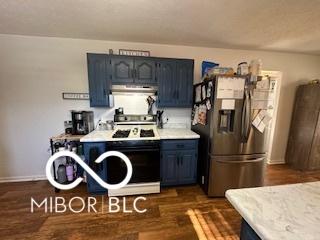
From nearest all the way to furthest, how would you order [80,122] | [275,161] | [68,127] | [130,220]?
[130,220], [80,122], [68,127], [275,161]

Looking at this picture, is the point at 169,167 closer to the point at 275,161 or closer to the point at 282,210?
the point at 282,210

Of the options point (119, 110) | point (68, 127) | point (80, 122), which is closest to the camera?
point (80, 122)

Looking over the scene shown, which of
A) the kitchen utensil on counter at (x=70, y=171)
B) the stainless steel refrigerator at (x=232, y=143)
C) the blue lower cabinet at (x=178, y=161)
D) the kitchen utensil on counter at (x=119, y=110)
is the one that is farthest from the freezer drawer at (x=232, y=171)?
the kitchen utensil on counter at (x=70, y=171)

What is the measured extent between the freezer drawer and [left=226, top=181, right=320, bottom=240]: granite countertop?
4.07ft

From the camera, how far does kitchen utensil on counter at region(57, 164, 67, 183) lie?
2.47 meters

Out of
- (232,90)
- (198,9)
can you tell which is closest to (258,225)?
(232,90)

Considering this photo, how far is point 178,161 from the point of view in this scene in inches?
96.1

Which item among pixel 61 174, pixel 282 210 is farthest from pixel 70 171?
pixel 282 210

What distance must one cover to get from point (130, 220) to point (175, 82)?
2075 mm

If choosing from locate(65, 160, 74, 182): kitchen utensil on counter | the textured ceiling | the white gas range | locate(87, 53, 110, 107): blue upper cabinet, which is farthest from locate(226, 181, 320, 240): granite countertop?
locate(65, 160, 74, 182): kitchen utensil on counter

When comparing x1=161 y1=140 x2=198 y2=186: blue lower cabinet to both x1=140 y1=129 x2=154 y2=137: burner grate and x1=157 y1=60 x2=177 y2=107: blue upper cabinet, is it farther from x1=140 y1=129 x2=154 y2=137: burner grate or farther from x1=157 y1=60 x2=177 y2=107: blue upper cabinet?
x1=157 y1=60 x2=177 y2=107: blue upper cabinet

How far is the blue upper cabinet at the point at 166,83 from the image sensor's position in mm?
2553

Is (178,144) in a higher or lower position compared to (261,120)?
lower

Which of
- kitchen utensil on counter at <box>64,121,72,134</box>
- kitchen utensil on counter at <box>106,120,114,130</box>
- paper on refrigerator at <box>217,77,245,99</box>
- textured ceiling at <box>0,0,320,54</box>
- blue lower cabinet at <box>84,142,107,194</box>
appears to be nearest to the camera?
textured ceiling at <box>0,0,320,54</box>
